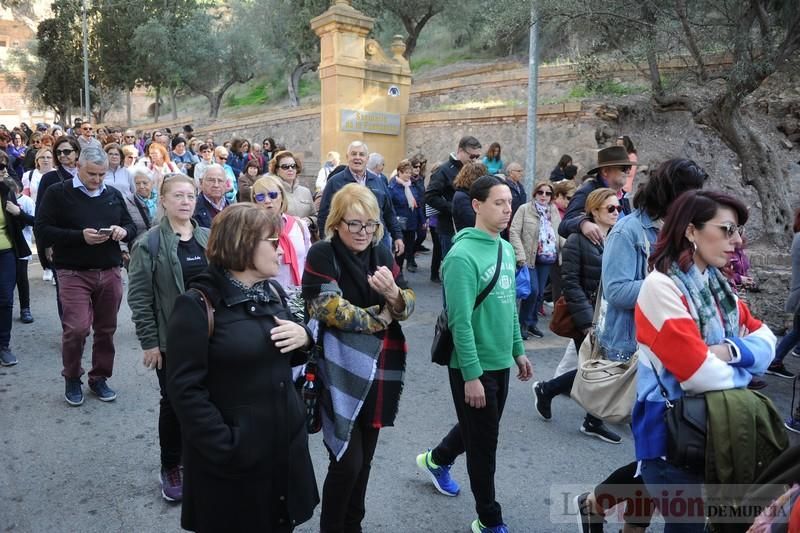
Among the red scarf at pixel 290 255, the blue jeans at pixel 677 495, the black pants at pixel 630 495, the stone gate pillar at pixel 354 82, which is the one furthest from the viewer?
the stone gate pillar at pixel 354 82

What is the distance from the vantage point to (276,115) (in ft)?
74.8

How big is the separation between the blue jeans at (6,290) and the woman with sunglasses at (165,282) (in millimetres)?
2908

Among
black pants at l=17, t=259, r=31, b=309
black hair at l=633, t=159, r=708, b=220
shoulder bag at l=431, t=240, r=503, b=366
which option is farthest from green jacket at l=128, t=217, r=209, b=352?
black pants at l=17, t=259, r=31, b=309

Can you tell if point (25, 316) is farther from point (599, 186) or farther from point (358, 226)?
point (599, 186)

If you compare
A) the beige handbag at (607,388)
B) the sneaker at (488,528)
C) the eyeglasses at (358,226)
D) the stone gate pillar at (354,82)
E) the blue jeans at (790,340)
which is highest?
the stone gate pillar at (354,82)

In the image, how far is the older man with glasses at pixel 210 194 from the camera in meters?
4.64

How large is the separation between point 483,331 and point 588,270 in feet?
5.54

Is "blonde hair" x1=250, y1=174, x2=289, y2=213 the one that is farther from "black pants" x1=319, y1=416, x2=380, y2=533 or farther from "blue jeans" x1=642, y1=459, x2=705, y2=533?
"blue jeans" x1=642, y1=459, x2=705, y2=533

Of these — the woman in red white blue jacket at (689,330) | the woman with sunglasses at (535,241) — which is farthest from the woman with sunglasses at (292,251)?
the woman with sunglasses at (535,241)

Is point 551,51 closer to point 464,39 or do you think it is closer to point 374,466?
point 464,39

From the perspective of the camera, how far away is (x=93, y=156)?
4574 millimetres

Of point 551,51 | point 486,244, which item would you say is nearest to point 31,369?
point 486,244

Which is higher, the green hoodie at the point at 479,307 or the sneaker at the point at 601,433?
the green hoodie at the point at 479,307

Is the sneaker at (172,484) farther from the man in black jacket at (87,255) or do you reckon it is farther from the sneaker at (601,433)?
the sneaker at (601,433)
